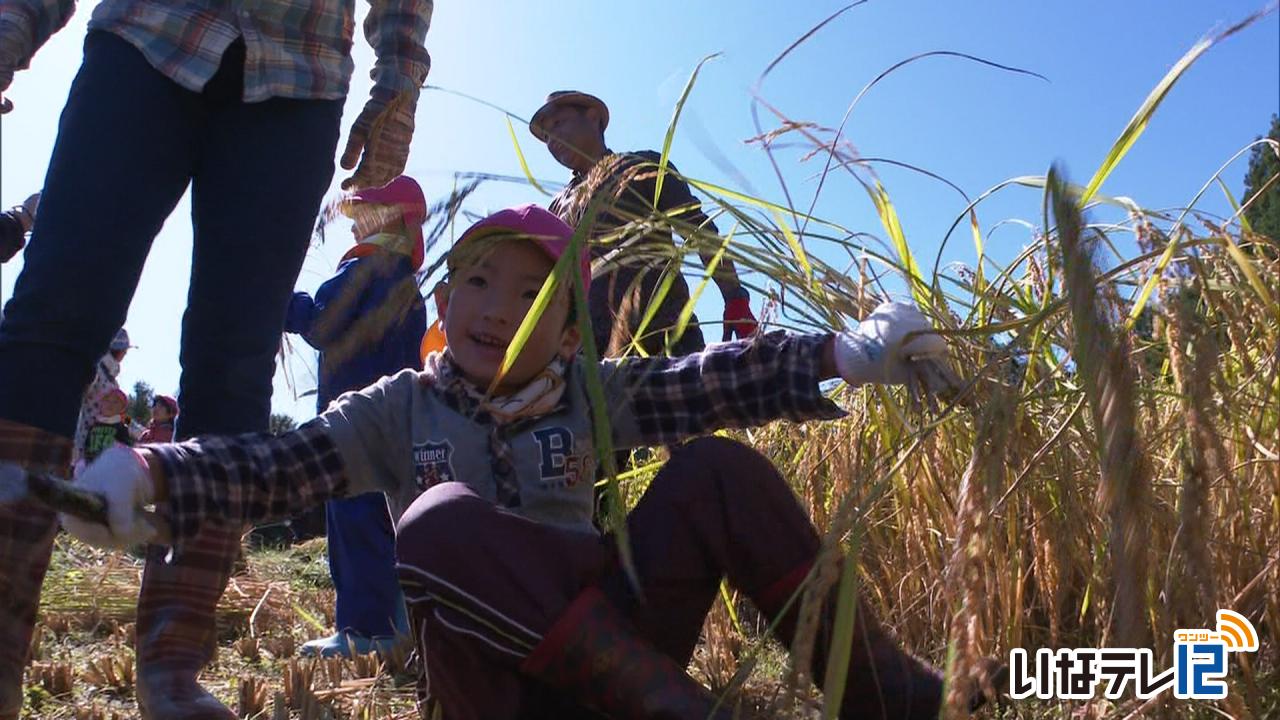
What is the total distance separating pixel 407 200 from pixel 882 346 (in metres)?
0.68

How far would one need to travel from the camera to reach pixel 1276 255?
1.17m

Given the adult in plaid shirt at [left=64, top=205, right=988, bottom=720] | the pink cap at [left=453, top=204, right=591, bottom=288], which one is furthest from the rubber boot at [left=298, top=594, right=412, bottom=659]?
the pink cap at [left=453, top=204, right=591, bottom=288]

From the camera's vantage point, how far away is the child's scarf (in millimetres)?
1322

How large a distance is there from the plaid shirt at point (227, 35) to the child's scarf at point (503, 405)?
0.44m

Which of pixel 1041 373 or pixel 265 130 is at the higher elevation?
pixel 265 130

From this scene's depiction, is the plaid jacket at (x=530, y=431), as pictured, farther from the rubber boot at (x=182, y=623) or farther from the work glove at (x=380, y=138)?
the work glove at (x=380, y=138)

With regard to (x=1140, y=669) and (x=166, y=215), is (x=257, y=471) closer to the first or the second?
(x=166, y=215)

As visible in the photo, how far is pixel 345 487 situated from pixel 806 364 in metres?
0.58

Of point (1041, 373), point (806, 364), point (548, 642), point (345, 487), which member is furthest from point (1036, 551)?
point (345, 487)

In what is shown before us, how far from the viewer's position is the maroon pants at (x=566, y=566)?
108cm

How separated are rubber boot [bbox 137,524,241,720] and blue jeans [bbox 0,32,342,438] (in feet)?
0.53

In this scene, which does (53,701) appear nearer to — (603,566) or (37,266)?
(37,266)

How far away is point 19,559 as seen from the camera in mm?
1210

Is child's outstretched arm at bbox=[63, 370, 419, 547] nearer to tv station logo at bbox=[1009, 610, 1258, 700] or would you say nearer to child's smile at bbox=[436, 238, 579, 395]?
child's smile at bbox=[436, 238, 579, 395]
